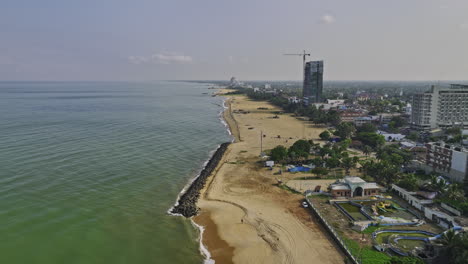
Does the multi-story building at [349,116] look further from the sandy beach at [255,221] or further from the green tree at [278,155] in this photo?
the sandy beach at [255,221]

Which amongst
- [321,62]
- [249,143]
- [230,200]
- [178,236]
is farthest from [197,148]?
[321,62]

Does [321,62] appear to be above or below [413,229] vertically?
above

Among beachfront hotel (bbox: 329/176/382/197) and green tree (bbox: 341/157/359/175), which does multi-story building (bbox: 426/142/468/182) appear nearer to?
green tree (bbox: 341/157/359/175)

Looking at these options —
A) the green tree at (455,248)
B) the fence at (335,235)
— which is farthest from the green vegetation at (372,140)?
the green tree at (455,248)

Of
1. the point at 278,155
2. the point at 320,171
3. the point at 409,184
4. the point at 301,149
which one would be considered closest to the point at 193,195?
the point at 278,155

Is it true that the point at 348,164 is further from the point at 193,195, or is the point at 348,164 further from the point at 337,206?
the point at 193,195

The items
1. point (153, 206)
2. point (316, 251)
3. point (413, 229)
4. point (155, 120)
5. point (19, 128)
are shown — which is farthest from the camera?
point (155, 120)

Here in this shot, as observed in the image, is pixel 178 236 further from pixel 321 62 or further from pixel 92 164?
pixel 321 62
